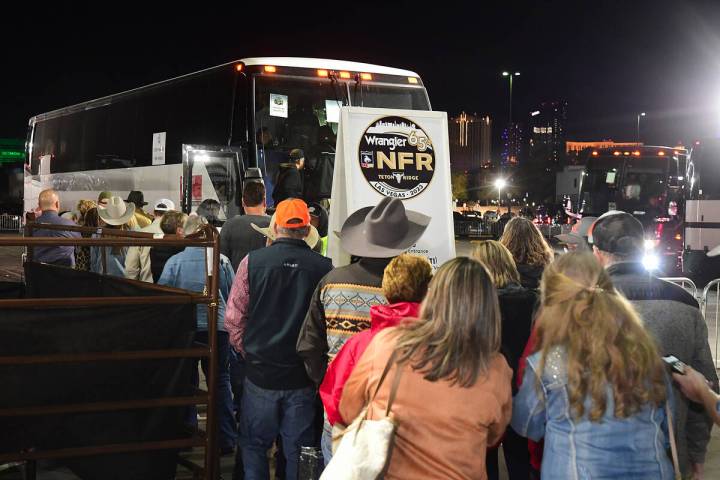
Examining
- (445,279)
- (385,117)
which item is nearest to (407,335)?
(445,279)

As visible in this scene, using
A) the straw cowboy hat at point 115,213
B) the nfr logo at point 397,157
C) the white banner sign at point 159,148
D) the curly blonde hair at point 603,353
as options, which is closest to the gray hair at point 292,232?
the nfr logo at point 397,157

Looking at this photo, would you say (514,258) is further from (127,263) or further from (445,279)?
(127,263)

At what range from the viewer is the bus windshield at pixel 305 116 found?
1341cm

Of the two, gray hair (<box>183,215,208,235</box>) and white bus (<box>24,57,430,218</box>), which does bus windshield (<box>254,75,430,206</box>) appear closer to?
white bus (<box>24,57,430,218</box>)

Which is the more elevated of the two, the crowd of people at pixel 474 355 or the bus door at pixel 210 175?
the bus door at pixel 210 175

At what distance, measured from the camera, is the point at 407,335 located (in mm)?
3023

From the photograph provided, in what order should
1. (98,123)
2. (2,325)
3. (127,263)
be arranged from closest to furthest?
(2,325)
(127,263)
(98,123)

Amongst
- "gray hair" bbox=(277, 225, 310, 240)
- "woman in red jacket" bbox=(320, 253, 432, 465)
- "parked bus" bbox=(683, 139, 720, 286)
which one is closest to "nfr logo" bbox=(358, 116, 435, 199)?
"gray hair" bbox=(277, 225, 310, 240)

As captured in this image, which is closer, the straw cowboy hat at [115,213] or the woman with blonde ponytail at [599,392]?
the woman with blonde ponytail at [599,392]

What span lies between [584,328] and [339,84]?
1162 cm

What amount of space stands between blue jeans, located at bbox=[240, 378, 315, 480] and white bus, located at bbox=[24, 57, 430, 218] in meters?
8.27

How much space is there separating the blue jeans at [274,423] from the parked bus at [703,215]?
16.8 metres

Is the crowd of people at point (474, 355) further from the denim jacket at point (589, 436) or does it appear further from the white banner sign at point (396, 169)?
the white banner sign at point (396, 169)

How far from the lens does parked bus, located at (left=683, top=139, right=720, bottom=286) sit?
19.2 m
